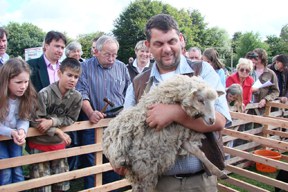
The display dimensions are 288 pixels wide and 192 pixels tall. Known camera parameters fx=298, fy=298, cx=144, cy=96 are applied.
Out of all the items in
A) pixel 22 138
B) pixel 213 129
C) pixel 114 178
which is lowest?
pixel 114 178

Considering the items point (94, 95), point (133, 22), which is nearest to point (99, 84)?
point (94, 95)

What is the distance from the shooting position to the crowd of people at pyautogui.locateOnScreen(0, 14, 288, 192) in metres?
2.31

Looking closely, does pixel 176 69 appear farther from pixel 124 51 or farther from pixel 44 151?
pixel 124 51

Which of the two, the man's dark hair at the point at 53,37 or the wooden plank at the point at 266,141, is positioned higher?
the man's dark hair at the point at 53,37

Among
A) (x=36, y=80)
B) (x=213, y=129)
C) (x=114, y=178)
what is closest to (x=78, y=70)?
(x=36, y=80)

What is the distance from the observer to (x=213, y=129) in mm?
2145

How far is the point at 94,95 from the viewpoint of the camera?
4.84m

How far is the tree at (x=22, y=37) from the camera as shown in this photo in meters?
55.2

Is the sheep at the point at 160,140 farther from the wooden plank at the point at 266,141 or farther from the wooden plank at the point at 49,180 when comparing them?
the wooden plank at the point at 266,141

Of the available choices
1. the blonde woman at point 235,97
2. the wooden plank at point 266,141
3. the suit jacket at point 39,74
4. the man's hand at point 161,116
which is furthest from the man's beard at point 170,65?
the blonde woman at point 235,97

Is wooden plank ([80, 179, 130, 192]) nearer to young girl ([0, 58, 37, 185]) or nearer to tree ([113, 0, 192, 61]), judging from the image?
young girl ([0, 58, 37, 185])

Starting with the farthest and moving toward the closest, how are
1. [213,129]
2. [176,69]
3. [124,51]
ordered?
[124,51] < [176,69] < [213,129]

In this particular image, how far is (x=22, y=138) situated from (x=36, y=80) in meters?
1.56

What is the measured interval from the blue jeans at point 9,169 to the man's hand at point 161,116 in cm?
227
